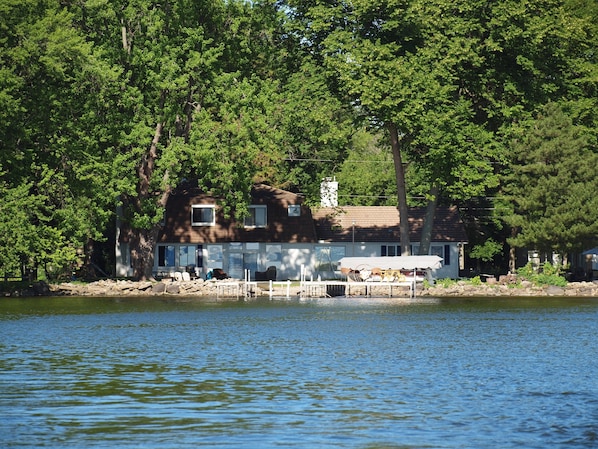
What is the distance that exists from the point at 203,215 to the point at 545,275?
27.0 meters

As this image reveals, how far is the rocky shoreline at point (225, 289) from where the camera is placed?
8031cm

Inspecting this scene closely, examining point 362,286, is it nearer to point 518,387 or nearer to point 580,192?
point 580,192

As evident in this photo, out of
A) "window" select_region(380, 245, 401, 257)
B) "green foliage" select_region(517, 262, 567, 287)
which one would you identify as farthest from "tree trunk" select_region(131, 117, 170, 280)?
"green foliage" select_region(517, 262, 567, 287)

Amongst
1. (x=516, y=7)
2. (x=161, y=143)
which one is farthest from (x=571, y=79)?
(x=161, y=143)

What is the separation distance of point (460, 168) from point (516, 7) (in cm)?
1062

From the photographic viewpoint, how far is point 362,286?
84.3 metres

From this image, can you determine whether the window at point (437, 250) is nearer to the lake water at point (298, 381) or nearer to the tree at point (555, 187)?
the tree at point (555, 187)

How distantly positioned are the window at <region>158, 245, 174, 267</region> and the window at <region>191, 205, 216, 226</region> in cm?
274

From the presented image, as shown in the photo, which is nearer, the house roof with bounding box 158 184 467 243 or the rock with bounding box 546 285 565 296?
the rock with bounding box 546 285 565 296

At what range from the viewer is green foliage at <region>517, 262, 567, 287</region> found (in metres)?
82.1

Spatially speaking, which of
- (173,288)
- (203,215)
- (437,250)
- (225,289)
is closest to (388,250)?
(437,250)

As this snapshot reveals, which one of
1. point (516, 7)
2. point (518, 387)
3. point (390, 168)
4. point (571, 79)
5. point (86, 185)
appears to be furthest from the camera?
point (390, 168)

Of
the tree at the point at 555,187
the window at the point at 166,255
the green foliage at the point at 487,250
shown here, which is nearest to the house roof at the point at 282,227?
the window at the point at 166,255

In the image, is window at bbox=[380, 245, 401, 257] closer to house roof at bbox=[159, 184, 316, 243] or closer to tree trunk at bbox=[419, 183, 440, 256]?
house roof at bbox=[159, 184, 316, 243]
